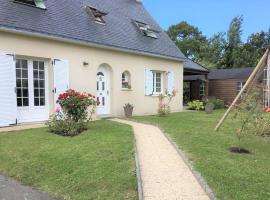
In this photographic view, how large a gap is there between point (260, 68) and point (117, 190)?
6859mm

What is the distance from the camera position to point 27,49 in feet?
35.7

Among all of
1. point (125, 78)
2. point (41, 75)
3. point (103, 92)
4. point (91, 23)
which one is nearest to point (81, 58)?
point (41, 75)

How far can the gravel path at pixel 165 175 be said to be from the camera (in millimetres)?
4750

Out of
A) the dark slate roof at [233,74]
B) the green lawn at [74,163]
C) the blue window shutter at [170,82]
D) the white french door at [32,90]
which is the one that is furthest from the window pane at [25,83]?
the dark slate roof at [233,74]

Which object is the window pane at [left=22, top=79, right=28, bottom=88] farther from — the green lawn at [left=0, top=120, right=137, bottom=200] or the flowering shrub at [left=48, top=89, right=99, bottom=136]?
the green lawn at [left=0, top=120, right=137, bottom=200]

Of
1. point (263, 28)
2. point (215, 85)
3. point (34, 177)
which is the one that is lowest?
point (34, 177)

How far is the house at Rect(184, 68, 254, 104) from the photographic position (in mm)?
23766

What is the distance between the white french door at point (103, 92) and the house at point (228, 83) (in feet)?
39.8

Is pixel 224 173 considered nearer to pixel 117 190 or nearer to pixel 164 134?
pixel 117 190

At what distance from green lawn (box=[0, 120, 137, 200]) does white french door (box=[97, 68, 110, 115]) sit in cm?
520

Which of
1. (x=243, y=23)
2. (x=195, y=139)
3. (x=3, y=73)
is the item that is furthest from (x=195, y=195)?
(x=243, y=23)

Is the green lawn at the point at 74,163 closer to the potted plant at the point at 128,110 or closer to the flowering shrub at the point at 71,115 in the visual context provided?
the flowering shrub at the point at 71,115

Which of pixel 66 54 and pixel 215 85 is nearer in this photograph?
pixel 66 54

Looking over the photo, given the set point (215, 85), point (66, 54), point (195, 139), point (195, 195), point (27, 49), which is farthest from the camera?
point (215, 85)
